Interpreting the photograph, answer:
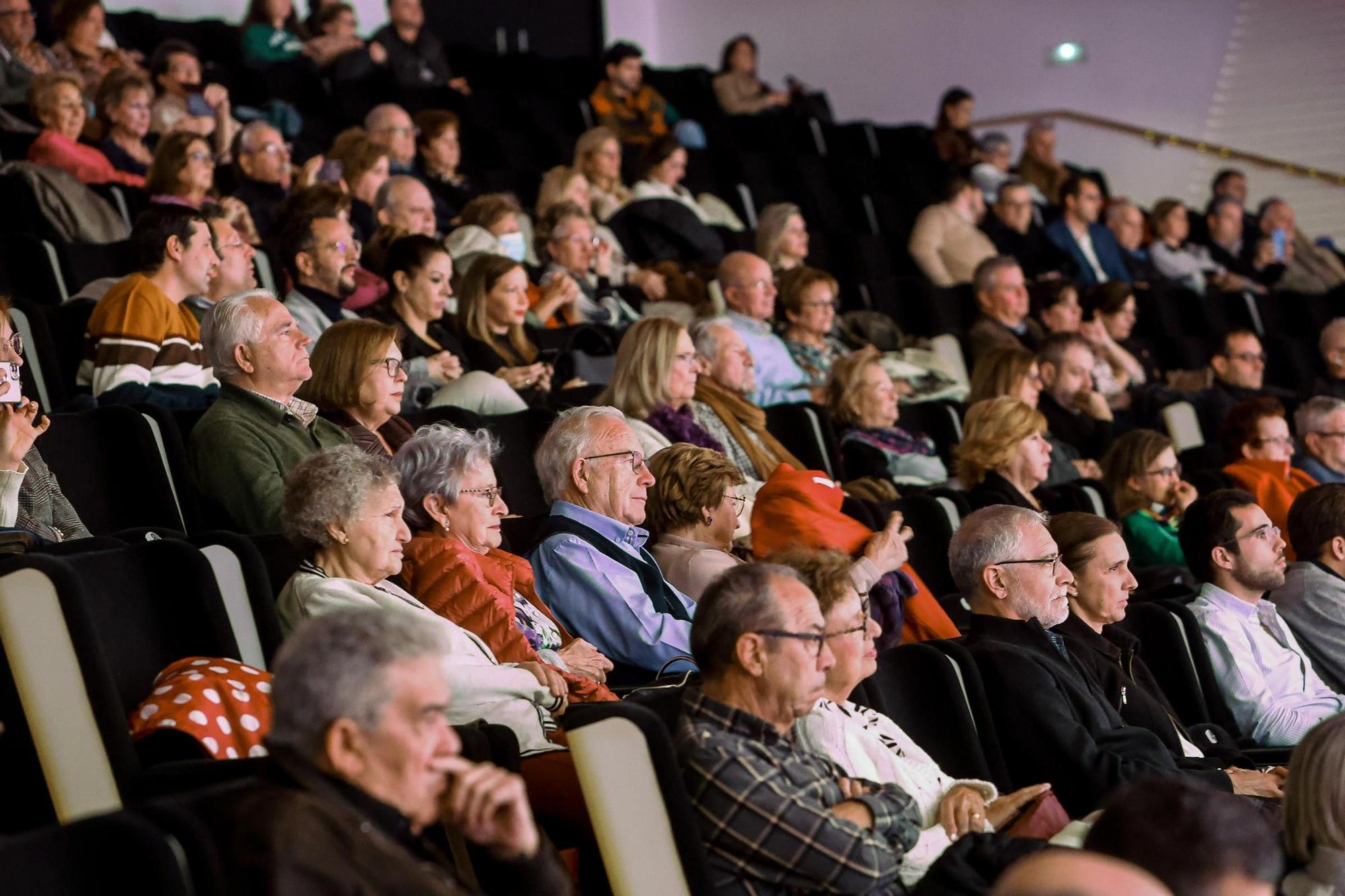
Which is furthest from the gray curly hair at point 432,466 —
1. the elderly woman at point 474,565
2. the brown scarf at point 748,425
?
the brown scarf at point 748,425

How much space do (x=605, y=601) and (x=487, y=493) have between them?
27 cm

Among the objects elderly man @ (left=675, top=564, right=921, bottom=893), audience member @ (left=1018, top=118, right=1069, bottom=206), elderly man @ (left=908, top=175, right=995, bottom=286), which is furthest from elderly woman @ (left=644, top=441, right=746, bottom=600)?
audience member @ (left=1018, top=118, right=1069, bottom=206)

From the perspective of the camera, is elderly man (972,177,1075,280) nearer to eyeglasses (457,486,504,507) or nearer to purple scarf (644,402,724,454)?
purple scarf (644,402,724,454)

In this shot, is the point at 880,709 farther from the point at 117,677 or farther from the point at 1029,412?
the point at 1029,412

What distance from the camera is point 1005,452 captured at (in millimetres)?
3879

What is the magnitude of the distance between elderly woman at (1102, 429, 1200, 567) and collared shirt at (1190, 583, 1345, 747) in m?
0.71

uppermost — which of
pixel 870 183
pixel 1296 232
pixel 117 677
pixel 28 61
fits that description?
pixel 28 61

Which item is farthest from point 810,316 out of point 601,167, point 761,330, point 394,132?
point 394,132

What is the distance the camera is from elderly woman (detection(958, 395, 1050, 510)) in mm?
3879

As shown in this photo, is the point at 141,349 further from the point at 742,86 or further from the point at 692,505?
the point at 742,86

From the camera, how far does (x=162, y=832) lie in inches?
56.7

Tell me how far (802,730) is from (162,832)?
100 cm

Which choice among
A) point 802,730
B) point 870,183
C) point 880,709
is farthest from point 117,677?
point 870,183

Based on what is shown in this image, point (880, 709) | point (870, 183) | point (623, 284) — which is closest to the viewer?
point (880, 709)
